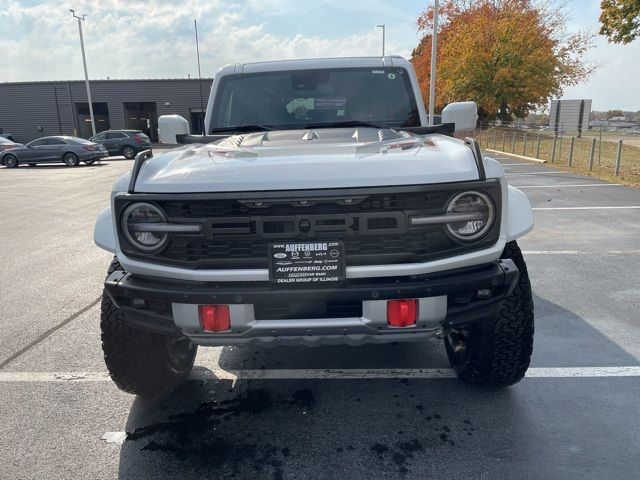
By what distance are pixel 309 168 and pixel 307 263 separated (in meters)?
0.42

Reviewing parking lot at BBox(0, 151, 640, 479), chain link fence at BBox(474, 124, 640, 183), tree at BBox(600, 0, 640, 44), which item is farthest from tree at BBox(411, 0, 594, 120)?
parking lot at BBox(0, 151, 640, 479)

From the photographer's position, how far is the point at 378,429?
103 inches

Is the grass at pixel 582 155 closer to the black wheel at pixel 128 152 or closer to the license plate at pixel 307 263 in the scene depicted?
the license plate at pixel 307 263

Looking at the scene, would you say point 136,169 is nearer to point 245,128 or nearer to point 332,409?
point 245,128

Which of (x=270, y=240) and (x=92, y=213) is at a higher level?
(x=270, y=240)

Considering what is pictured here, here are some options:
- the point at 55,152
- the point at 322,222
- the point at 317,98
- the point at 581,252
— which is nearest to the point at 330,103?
the point at 317,98

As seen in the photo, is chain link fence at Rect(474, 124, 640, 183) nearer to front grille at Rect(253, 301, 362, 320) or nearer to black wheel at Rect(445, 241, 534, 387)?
black wheel at Rect(445, 241, 534, 387)

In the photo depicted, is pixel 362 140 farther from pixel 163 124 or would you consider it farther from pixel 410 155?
pixel 163 124

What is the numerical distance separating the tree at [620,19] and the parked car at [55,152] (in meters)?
18.4

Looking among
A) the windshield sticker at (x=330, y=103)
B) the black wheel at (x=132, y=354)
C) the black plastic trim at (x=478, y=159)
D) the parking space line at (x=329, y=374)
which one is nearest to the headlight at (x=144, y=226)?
the black wheel at (x=132, y=354)

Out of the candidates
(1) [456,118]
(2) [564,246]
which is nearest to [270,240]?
(1) [456,118]

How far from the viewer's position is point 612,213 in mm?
8016

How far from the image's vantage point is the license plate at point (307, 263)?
2.15 metres

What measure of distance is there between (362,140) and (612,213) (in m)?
6.80
